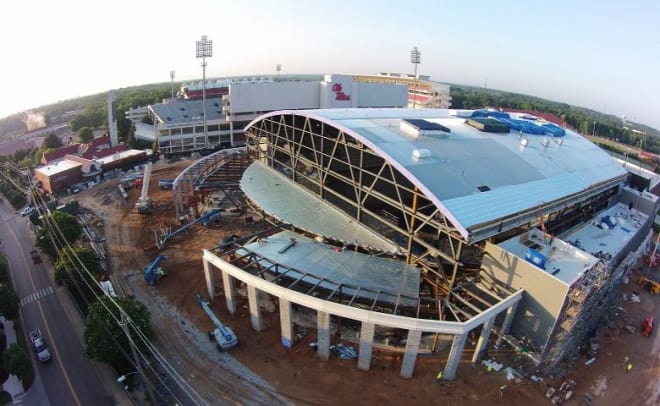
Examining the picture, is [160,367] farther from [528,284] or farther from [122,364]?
[528,284]

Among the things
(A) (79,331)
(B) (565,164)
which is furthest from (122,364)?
(B) (565,164)

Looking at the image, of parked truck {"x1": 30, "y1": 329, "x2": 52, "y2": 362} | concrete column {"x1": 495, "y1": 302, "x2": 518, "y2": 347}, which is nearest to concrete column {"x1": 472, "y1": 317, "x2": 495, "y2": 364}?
concrete column {"x1": 495, "y1": 302, "x2": 518, "y2": 347}

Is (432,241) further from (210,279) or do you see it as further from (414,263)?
(210,279)

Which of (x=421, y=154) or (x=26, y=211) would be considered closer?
(x=421, y=154)

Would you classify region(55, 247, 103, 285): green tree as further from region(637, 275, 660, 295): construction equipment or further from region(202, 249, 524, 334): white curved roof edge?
region(637, 275, 660, 295): construction equipment

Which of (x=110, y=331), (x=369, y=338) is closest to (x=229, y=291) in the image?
(x=110, y=331)

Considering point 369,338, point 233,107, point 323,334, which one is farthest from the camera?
point 233,107

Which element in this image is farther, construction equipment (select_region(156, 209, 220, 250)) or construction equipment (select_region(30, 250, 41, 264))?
construction equipment (select_region(156, 209, 220, 250))

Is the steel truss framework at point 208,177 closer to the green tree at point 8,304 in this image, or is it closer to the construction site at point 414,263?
the construction site at point 414,263
